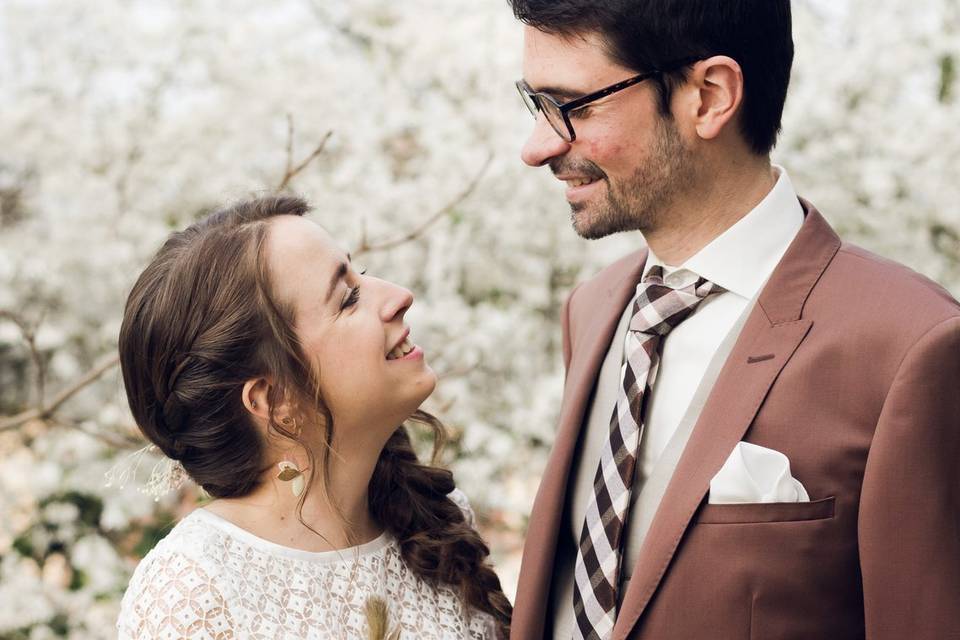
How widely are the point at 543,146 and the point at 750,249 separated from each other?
45 cm

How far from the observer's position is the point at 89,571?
4.98 m

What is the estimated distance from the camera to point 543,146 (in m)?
2.06

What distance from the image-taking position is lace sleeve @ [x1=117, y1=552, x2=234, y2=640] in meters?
1.78

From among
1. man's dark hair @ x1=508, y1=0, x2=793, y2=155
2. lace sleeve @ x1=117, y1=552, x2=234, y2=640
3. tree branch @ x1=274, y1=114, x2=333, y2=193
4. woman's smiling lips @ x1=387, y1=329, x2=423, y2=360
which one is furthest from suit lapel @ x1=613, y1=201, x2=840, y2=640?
tree branch @ x1=274, y1=114, x2=333, y2=193

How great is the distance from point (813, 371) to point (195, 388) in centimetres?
113

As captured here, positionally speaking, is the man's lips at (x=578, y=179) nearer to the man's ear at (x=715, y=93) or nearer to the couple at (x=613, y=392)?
the couple at (x=613, y=392)

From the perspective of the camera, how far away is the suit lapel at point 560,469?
6.61 feet

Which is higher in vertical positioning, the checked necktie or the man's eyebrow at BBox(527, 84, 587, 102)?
the man's eyebrow at BBox(527, 84, 587, 102)

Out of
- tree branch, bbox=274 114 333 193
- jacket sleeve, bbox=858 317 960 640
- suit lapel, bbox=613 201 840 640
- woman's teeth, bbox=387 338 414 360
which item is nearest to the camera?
jacket sleeve, bbox=858 317 960 640

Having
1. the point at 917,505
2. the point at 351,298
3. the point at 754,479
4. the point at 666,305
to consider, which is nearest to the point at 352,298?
the point at 351,298

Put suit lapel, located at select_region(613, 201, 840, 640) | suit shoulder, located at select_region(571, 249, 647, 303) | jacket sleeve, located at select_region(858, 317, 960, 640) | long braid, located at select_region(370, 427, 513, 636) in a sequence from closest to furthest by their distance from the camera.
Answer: jacket sleeve, located at select_region(858, 317, 960, 640), suit lapel, located at select_region(613, 201, 840, 640), long braid, located at select_region(370, 427, 513, 636), suit shoulder, located at select_region(571, 249, 647, 303)

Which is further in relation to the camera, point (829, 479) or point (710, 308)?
point (710, 308)

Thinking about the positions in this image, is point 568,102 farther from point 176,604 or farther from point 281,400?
point 176,604

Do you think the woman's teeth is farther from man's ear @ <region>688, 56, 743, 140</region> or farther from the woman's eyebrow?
man's ear @ <region>688, 56, 743, 140</region>
